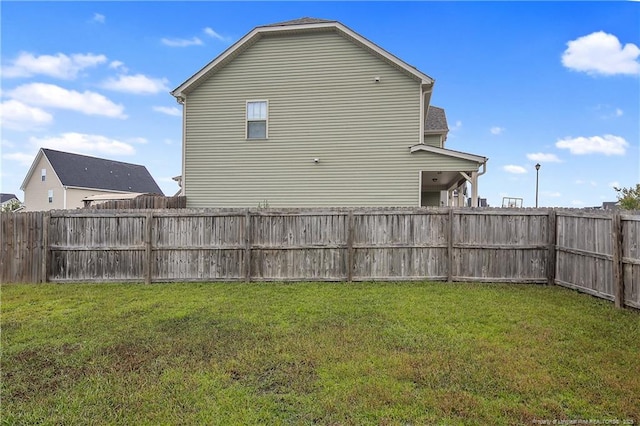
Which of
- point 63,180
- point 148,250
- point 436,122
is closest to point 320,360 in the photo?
point 148,250

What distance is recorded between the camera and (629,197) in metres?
18.5

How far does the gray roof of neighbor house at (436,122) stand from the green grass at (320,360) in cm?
1064

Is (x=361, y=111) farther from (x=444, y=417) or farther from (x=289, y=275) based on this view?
(x=444, y=417)

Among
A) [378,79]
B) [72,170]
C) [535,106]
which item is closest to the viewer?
[378,79]

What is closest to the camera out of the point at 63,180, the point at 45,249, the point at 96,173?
the point at 45,249

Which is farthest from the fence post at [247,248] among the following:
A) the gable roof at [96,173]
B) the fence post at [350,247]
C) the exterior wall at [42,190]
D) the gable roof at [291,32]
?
the exterior wall at [42,190]

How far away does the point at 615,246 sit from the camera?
5.62 metres

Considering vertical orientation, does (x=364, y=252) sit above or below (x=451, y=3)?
below

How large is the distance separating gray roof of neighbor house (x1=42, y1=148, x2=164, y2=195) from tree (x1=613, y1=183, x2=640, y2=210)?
3800 centimetres

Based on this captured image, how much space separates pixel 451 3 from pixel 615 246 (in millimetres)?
8329

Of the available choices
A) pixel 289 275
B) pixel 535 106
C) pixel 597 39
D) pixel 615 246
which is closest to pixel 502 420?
pixel 615 246

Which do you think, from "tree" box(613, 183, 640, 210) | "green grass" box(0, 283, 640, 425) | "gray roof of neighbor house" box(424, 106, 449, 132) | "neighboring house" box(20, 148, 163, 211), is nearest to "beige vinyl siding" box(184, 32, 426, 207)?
"gray roof of neighbor house" box(424, 106, 449, 132)

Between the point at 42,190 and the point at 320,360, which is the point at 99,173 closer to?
the point at 42,190

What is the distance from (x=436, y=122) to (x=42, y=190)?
1247 inches
